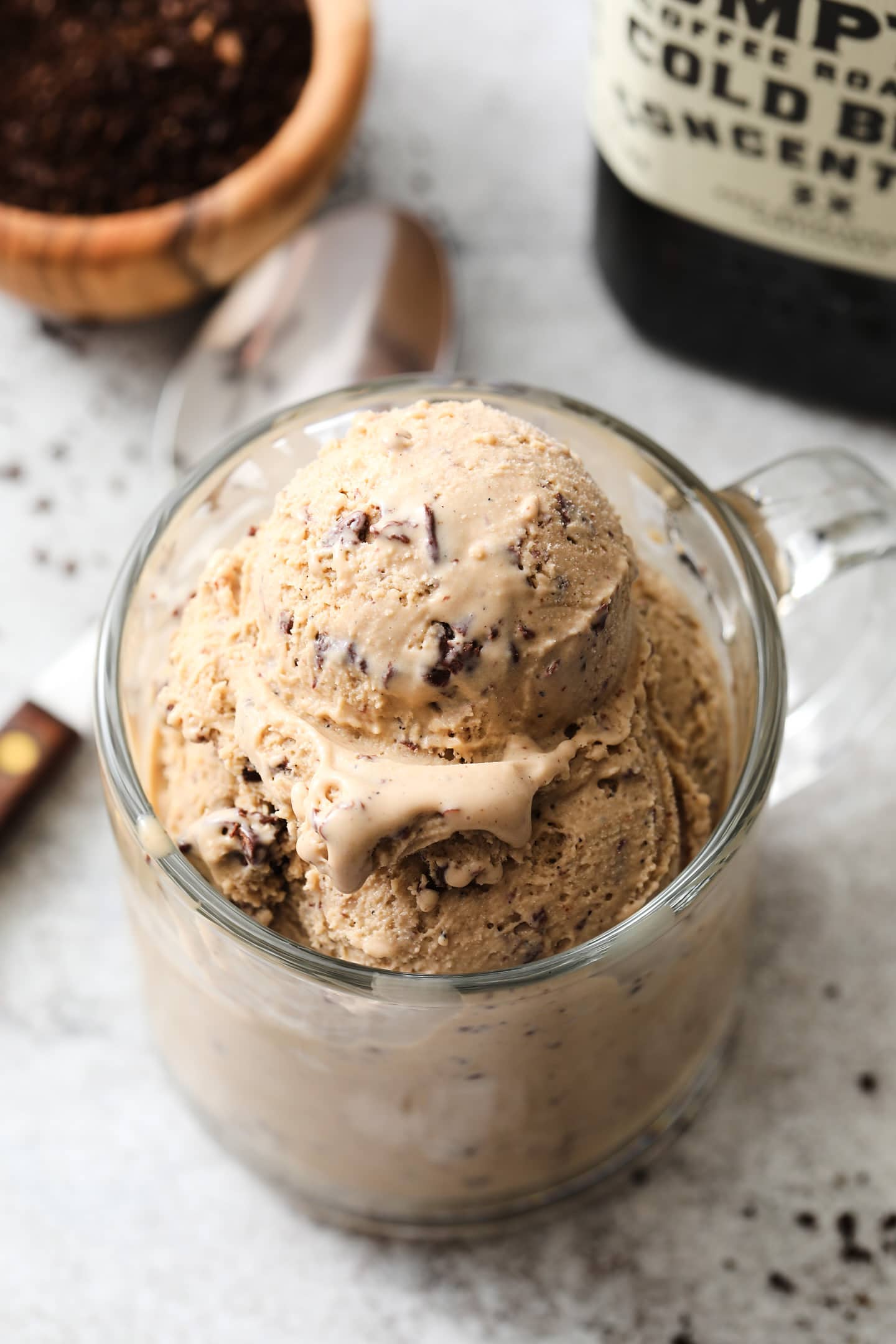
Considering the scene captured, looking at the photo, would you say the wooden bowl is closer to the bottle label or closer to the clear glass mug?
the bottle label

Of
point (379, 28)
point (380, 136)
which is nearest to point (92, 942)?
point (380, 136)

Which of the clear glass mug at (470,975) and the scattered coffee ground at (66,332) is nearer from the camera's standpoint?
the clear glass mug at (470,975)

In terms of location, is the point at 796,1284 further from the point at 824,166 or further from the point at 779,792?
the point at 824,166

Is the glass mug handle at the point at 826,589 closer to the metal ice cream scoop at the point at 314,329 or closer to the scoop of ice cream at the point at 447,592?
the scoop of ice cream at the point at 447,592

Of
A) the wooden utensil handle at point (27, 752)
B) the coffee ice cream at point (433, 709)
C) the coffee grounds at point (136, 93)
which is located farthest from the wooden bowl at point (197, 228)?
the coffee ice cream at point (433, 709)

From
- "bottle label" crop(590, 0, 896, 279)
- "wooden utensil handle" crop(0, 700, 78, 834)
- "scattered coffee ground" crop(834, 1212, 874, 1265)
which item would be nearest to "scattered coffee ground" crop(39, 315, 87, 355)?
"wooden utensil handle" crop(0, 700, 78, 834)

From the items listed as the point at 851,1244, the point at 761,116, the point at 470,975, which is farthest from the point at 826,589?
the point at 470,975
